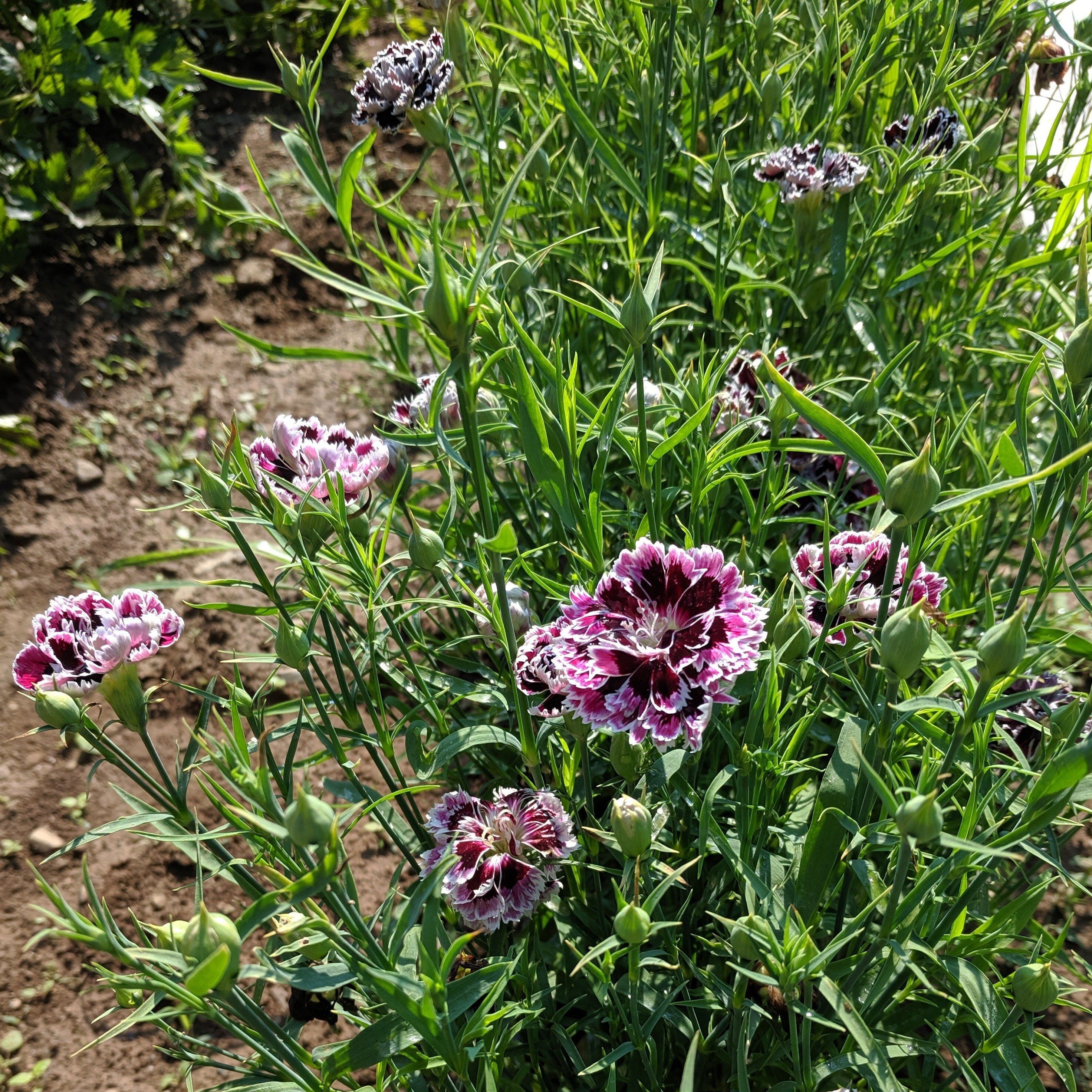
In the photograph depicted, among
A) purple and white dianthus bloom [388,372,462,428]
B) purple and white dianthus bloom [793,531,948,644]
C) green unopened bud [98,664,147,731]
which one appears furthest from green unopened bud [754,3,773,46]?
green unopened bud [98,664,147,731]

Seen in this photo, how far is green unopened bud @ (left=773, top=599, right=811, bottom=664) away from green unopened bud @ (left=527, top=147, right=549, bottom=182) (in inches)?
39.7

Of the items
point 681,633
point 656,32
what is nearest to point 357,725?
point 681,633

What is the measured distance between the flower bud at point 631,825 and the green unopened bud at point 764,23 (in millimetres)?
1289

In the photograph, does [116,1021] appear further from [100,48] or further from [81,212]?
[100,48]

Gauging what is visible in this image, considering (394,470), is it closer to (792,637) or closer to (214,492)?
(214,492)

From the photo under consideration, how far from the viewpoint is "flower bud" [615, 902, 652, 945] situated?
A: 900 mm

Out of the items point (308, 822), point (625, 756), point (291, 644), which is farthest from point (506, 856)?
point (308, 822)

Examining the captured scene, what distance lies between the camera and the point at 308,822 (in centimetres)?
76

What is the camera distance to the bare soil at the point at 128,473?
6.29ft

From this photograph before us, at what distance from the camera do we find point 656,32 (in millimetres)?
1798

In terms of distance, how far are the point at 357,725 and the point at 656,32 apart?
1340 millimetres

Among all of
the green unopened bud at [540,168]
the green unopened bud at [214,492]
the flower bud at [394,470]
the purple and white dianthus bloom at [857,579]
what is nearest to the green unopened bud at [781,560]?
the purple and white dianthus bloom at [857,579]

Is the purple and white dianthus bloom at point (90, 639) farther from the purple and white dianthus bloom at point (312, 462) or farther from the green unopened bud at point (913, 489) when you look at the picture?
the green unopened bud at point (913, 489)

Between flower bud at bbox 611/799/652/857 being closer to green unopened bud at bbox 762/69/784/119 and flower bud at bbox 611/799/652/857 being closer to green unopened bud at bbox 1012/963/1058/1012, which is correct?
green unopened bud at bbox 1012/963/1058/1012
